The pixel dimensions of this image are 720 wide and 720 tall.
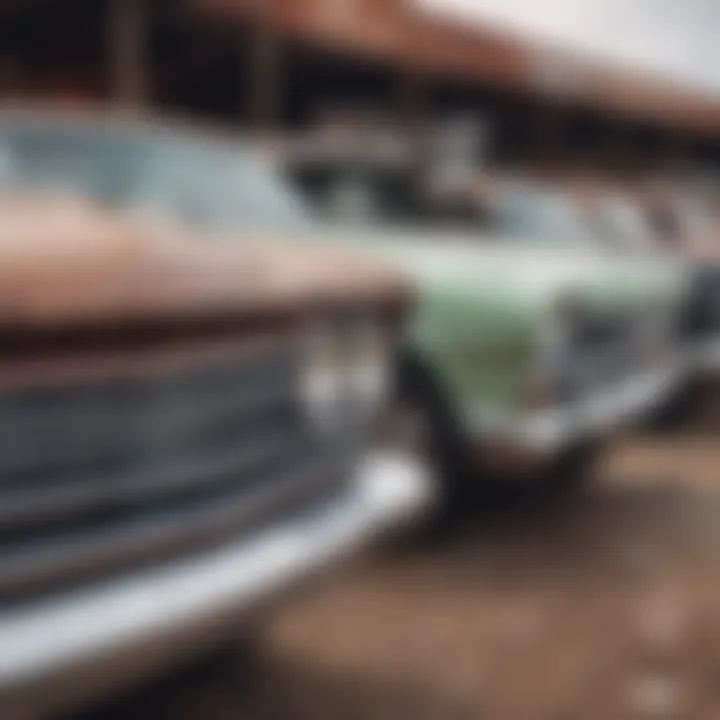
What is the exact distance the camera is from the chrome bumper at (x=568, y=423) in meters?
3.83

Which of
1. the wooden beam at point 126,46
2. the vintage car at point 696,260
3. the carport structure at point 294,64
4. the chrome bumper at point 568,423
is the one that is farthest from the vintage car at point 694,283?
the wooden beam at point 126,46

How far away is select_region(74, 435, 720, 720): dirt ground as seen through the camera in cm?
295

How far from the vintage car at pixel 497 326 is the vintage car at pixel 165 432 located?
2.48 ft

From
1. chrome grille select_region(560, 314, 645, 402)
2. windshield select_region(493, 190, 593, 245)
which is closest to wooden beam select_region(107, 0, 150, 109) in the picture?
windshield select_region(493, 190, 593, 245)

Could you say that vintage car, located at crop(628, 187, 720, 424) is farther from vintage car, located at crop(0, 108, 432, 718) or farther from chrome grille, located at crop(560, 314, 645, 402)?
vintage car, located at crop(0, 108, 432, 718)

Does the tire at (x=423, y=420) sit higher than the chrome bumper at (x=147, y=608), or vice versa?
the chrome bumper at (x=147, y=608)

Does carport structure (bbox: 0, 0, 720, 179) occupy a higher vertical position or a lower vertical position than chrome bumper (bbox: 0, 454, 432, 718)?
higher

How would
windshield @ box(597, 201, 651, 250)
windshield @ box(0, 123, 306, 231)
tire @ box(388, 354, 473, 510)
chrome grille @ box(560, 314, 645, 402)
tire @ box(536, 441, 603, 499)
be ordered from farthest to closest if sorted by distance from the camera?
1. windshield @ box(597, 201, 651, 250)
2. tire @ box(536, 441, 603, 499)
3. chrome grille @ box(560, 314, 645, 402)
4. tire @ box(388, 354, 473, 510)
5. windshield @ box(0, 123, 306, 231)

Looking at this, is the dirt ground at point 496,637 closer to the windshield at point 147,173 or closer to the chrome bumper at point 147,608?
the chrome bumper at point 147,608

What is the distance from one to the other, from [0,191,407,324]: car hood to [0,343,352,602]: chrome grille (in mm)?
122

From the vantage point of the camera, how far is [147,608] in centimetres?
202

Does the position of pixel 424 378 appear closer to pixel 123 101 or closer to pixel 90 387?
pixel 90 387

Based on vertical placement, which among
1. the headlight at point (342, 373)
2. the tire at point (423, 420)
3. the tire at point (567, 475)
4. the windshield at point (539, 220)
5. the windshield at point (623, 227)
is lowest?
the tire at point (567, 475)

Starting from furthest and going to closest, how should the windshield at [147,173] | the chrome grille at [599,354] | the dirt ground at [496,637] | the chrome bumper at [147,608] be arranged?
the chrome grille at [599,354]
the windshield at [147,173]
the dirt ground at [496,637]
the chrome bumper at [147,608]
